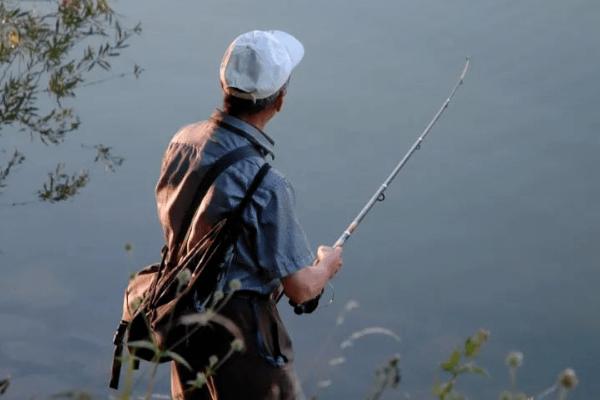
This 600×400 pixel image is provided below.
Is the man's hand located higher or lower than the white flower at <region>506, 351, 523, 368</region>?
lower

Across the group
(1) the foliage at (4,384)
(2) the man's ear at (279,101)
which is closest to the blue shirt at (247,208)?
(2) the man's ear at (279,101)

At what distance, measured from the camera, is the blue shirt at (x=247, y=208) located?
167 inches

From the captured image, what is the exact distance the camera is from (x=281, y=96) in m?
4.49

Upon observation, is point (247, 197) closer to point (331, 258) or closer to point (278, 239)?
point (278, 239)

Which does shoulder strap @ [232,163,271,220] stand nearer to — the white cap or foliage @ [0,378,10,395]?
the white cap

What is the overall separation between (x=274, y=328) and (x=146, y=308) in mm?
372

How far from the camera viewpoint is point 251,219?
4.24 m

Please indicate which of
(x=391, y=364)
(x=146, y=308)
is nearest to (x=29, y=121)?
(x=146, y=308)

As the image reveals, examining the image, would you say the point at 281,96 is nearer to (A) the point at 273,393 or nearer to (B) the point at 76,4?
(A) the point at 273,393

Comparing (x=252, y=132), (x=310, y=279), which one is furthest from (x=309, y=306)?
(x=252, y=132)

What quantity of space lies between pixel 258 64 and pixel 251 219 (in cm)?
46

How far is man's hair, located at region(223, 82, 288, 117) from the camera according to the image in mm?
4418

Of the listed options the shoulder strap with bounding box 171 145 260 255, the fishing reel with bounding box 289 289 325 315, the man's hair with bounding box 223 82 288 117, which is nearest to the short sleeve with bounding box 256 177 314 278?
the shoulder strap with bounding box 171 145 260 255

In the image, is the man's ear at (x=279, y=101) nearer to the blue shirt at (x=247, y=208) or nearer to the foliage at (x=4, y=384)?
the blue shirt at (x=247, y=208)
